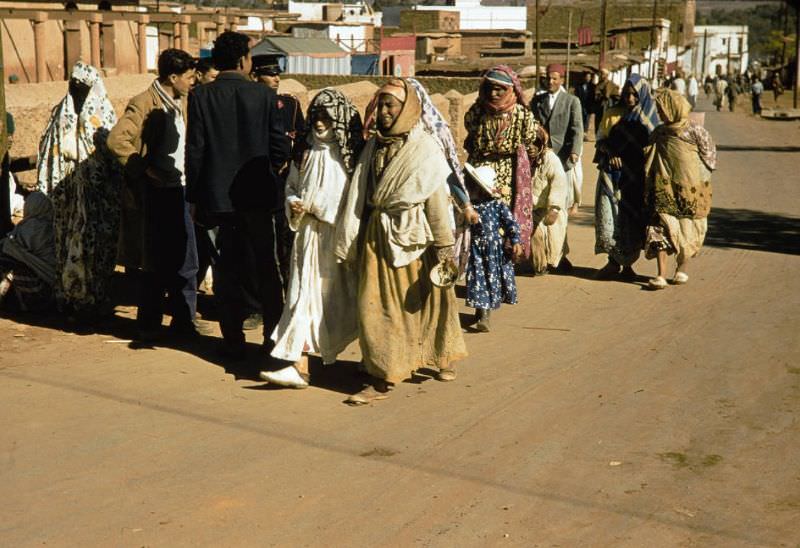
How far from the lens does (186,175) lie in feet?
23.0

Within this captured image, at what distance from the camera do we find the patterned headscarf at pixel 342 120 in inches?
257

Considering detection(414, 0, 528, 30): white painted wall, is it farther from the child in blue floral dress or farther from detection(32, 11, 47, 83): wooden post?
the child in blue floral dress

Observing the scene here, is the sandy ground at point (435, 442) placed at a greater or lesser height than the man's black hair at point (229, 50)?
lesser

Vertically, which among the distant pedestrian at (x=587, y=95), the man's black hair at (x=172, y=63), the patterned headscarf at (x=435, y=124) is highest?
the man's black hair at (x=172, y=63)

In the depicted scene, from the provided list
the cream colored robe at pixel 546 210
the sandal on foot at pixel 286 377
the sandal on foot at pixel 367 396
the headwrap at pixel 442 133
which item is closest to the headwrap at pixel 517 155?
the cream colored robe at pixel 546 210

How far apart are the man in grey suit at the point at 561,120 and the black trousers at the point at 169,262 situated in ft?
13.4

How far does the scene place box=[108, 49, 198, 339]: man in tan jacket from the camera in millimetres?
7441

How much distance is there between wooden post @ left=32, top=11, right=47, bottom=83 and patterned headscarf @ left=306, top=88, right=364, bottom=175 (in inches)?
697

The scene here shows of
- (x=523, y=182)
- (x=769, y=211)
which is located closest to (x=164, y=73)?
(x=523, y=182)

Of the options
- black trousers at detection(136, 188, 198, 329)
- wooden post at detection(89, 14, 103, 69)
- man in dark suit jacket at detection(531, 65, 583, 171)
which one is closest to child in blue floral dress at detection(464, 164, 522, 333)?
black trousers at detection(136, 188, 198, 329)

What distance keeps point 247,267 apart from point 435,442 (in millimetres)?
1836

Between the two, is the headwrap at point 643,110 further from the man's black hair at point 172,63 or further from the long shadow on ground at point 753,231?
the man's black hair at point 172,63

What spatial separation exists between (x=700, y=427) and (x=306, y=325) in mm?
2144

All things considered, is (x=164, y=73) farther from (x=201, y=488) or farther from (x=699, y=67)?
(x=699, y=67)
